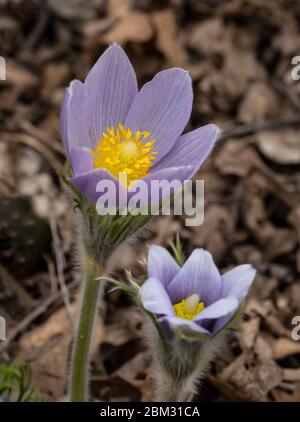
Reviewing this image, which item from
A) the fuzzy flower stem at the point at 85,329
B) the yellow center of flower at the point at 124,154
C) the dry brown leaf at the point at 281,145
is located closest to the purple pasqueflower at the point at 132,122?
the yellow center of flower at the point at 124,154

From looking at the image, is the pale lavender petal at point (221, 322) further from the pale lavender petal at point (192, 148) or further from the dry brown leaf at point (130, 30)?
the dry brown leaf at point (130, 30)

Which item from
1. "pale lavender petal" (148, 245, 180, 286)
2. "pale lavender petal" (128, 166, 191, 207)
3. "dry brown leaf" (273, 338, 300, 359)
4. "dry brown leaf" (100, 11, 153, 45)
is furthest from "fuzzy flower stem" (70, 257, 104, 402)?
"dry brown leaf" (100, 11, 153, 45)

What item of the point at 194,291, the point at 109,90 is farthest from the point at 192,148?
the point at 194,291

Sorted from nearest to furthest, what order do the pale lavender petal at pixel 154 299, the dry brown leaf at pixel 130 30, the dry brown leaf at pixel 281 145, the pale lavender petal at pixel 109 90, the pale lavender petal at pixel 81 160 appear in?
the pale lavender petal at pixel 154 299
the pale lavender petal at pixel 81 160
the pale lavender petal at pixel 109 90
the dry brown leaf at pixel 281 145
the dry brown leaf at pixel 130 30

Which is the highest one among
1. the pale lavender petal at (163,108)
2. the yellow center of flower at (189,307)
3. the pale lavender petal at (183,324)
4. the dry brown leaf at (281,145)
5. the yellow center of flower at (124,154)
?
the dry brown leaf at (281,145)

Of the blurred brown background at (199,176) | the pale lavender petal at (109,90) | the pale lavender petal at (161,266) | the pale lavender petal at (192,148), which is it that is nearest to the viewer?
the pale lavender petal at (161,266)

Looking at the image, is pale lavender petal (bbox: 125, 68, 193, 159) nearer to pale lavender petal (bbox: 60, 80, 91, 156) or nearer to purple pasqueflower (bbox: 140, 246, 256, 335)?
pale lavender petal (bbox: 60, 80, 91, 156)
